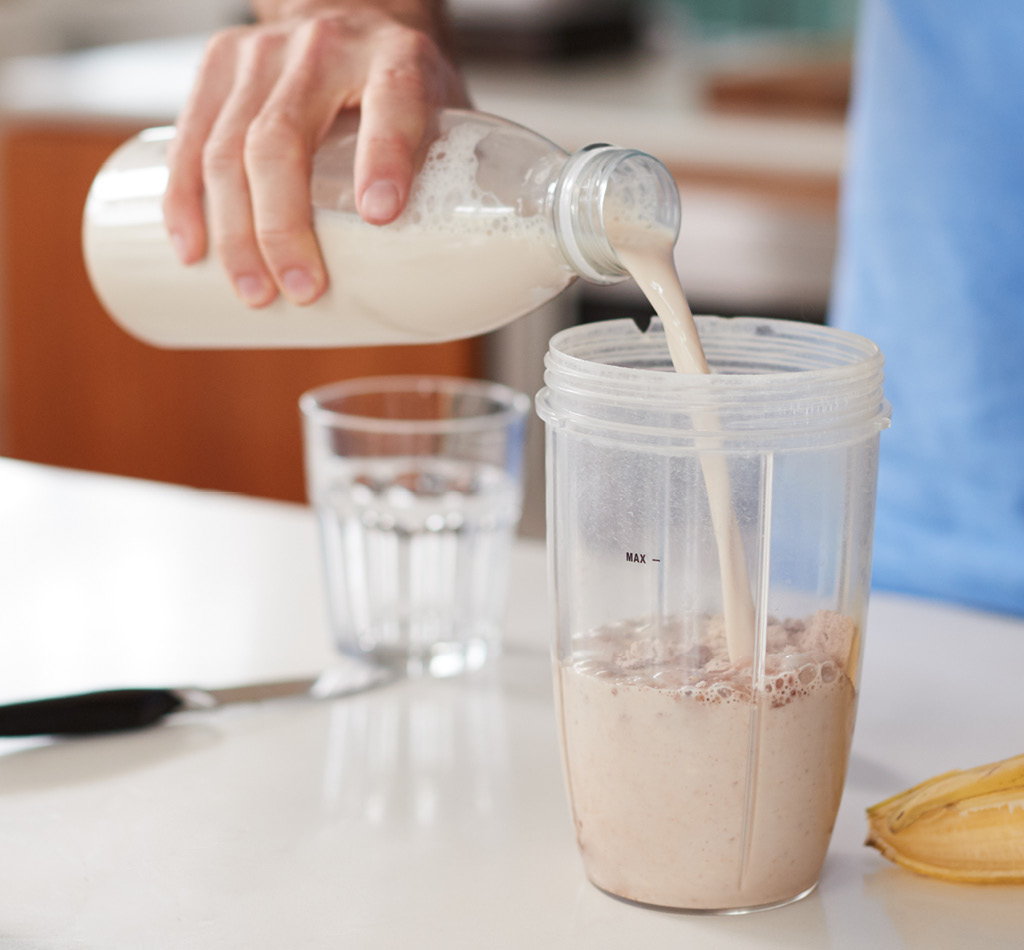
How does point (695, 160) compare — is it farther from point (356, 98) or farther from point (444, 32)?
point (356, 98)

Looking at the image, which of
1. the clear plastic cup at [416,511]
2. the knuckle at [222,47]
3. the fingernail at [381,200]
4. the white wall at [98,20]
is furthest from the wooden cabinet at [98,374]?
the fingernail at [381,200]

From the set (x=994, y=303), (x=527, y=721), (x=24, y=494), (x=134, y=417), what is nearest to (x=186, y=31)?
(x=134, y=417)

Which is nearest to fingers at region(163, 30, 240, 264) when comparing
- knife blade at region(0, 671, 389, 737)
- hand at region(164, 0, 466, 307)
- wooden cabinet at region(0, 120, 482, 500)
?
hand at region(164, 0, 466, 307)

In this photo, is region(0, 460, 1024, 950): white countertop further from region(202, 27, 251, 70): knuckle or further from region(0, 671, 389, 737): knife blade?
region(202, 27, 251, 70): knuckle

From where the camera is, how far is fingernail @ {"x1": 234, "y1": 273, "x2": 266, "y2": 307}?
0.70 m

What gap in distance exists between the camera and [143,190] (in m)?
0.75

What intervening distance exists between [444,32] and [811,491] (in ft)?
1.73

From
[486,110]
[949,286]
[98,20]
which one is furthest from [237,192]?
[98,20]

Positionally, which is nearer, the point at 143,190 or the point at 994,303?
the point at 143,190

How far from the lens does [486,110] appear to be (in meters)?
2.19

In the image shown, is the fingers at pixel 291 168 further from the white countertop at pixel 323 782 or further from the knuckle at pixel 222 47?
the white countertop at pixel 323 782

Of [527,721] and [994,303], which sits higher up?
[994,303]

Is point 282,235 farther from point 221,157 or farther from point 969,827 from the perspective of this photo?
point 969,827

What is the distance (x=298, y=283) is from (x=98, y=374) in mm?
2127
